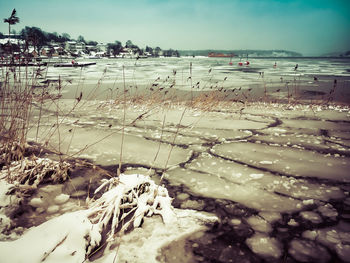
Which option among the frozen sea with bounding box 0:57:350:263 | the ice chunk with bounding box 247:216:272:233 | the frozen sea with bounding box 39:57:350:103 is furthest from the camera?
the frozen sea with bounding box 39:57:350:103

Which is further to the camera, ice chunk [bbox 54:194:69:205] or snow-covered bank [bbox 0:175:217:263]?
ice chunk [bbox 54:194:69:205]

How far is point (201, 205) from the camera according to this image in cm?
125

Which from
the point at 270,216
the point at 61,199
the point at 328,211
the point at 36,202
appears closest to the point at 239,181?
the point at 270,216

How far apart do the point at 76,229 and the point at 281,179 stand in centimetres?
136

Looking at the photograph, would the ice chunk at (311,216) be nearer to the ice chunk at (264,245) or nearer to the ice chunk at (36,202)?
the ice chunk at (264,245)

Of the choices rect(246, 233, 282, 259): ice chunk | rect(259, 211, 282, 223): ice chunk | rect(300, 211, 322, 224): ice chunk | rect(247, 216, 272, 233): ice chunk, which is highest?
rect(300, 211, 322, 224): ice chunk

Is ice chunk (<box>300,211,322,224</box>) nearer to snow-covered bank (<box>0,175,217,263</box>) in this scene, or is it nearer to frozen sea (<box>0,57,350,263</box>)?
frozen sea (<box>0,57,350,263</box>)

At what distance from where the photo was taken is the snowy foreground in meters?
0.90

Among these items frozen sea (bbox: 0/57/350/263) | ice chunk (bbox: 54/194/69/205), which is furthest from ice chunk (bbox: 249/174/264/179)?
ice chunk (bbox: 54/194/69/205)

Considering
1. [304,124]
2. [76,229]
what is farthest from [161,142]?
[304,124]

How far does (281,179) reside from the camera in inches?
60.7

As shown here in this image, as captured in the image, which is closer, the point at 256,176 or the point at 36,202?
the point at 36,202

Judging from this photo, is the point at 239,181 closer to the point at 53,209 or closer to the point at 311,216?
the point at 311,216

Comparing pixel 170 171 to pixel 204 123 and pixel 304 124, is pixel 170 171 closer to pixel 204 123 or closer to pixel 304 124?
pixel 204 123
